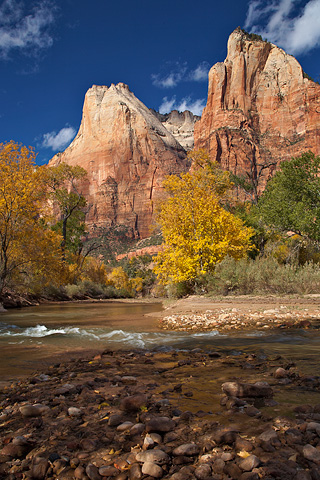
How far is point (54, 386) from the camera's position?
11.2ft

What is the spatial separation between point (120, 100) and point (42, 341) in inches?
6831

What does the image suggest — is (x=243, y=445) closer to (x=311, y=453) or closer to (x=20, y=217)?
(x=311, y=453)

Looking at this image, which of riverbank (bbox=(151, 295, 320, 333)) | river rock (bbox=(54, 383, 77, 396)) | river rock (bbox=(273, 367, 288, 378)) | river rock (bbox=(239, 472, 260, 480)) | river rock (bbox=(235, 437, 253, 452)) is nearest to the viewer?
river rock (bbox=(239, 472, 260, 480))

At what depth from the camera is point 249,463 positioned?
1.59 metres

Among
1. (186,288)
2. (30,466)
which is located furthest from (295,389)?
(186,288)

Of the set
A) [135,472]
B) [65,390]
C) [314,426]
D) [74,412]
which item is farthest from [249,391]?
[65,390]

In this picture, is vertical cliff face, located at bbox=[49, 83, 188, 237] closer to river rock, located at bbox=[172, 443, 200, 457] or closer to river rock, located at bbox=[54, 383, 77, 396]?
river rock, located at bbox=[54, 383, 77, 396]

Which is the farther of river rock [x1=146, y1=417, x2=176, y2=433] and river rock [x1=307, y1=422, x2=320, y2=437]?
river rock [x1=146, y1=417, x2=176, y2=433]

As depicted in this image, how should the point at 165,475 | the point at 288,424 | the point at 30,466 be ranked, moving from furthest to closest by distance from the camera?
the point at 288,424 < the point at 30,466 < the point at 165,475

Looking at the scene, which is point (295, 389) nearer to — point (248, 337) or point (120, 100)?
point (248, 337)

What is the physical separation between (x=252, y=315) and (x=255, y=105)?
139795 mm

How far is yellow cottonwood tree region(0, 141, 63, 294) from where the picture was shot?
12422 mm

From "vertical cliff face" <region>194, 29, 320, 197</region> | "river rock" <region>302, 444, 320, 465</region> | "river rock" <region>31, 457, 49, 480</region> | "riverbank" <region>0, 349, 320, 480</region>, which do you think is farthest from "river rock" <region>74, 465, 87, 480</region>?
"vertical cliff face" <region>194, 29, 320, 197</region>

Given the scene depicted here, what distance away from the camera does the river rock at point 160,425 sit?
211 centimetres
